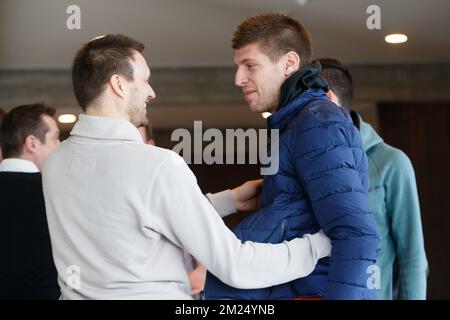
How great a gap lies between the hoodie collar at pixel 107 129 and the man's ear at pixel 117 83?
0.07 metres

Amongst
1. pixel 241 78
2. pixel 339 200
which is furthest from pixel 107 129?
pixel 339 200

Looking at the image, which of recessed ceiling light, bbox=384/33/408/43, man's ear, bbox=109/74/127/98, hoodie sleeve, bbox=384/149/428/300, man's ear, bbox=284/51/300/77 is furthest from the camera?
recessed ceiling light, bbox=384/33/408/43

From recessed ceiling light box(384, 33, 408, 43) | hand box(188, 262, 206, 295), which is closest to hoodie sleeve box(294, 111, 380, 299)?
hand box(188, 262, 206, 295)

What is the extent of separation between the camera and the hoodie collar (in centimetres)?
166

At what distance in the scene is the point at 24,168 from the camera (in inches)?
99.8

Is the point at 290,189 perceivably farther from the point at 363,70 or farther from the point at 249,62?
the point at 363,70

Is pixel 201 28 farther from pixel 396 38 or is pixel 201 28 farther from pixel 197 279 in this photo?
pixel 197 279

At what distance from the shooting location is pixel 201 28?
19.1 feet

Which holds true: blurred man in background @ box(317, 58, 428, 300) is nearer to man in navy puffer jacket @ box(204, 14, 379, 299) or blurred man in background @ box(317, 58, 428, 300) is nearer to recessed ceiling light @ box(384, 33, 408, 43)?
man in navy puffer jacket @ box(204, 14, 379, 299)

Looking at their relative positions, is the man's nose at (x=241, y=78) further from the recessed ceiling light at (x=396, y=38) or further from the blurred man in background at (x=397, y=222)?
the recessed ceiling light at (x=396, y=38)

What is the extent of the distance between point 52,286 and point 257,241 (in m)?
0.82

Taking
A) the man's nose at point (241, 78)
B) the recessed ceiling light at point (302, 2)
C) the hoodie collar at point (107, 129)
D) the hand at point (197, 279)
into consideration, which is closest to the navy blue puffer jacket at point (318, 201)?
the man's nose at point (241, 78)

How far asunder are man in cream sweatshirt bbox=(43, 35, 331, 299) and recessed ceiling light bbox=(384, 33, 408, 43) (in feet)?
14.9
